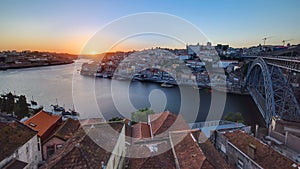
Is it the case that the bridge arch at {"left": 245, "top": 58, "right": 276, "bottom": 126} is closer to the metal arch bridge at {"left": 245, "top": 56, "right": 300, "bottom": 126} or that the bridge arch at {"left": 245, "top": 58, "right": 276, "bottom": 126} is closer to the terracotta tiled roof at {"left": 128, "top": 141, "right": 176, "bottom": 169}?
the metal arch bridge at {"left": 245, "top": 56, "right": 300, "bottom": 126}

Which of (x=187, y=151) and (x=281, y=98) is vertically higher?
(x=187, y=151)

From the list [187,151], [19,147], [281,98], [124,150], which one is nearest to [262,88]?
[281,98]

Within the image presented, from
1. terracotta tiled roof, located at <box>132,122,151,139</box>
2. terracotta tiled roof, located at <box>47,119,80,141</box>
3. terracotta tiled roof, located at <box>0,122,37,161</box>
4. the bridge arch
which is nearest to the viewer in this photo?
terracotta tiled roof, located at <box>0,122,37,161</box>

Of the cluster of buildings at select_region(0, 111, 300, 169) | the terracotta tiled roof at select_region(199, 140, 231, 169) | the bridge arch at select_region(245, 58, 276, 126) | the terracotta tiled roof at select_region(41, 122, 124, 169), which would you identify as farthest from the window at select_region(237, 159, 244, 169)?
the bridge arch at select_region(245, 58, 276, 126)

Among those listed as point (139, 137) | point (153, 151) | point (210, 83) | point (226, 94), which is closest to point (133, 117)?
point (139, 137)

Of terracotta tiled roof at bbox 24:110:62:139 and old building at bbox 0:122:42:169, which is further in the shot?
terracotta tiled roof at bbox 24:110:62:139

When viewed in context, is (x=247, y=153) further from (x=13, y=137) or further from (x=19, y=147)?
(x=13, y=137)

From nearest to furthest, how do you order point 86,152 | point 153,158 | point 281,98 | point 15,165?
point 86,152, point 15,165, point 153,158, point 281,98

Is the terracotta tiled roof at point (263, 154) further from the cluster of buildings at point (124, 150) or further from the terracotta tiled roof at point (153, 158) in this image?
the terracotta tiled roof at point (153, 158)

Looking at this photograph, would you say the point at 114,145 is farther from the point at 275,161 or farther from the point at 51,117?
the point at 51,117
